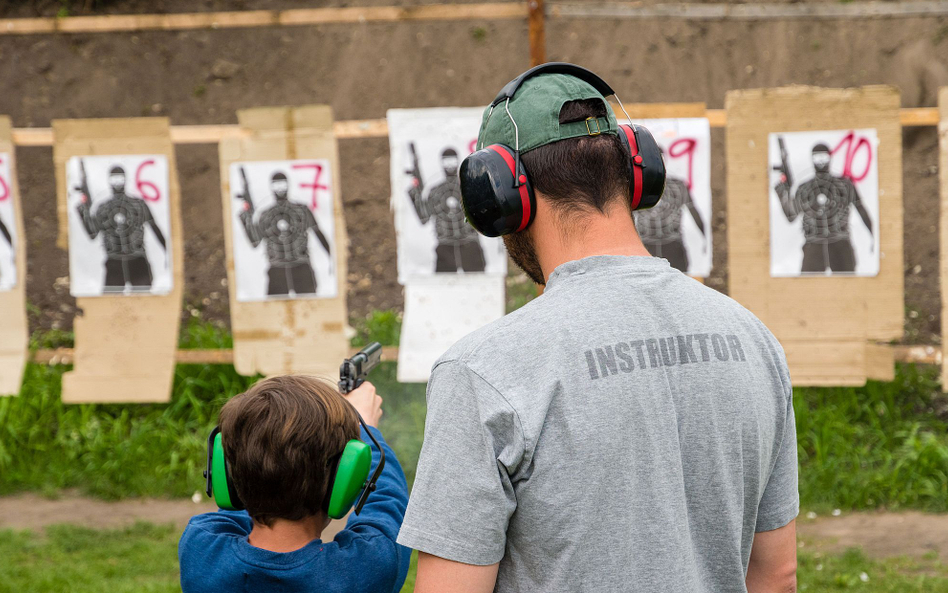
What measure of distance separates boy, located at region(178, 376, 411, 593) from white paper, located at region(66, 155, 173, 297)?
2.73 meters

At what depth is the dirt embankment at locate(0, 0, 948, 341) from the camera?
5.43 m

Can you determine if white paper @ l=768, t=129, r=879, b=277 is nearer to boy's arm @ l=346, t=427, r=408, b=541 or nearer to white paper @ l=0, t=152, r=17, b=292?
boy's arm @ l=346, t=427, r=408, b=541

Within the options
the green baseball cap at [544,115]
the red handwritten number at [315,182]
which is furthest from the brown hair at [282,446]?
the red handwritten number at [315,182]

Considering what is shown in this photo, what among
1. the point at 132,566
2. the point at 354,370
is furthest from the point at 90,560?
the point at 354,370

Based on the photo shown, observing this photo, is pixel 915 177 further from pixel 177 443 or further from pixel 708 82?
pixel 177 443

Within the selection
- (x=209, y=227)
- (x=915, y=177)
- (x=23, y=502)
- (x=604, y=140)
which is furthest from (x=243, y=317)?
(x=915, y=177)

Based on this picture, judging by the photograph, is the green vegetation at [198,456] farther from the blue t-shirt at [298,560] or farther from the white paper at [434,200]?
the blue t-shirt at [298,560]

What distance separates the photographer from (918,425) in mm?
4102

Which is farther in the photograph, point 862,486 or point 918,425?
point 918,425

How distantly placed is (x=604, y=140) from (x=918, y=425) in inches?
143

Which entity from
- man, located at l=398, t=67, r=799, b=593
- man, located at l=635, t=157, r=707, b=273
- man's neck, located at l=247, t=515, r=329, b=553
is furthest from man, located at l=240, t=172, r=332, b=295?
man, located at l=398, t=67, r=799, b=593

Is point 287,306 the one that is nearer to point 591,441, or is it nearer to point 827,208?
point 827,208

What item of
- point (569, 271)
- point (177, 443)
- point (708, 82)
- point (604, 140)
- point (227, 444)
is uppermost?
point (708, 82)

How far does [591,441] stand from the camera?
100 cm
